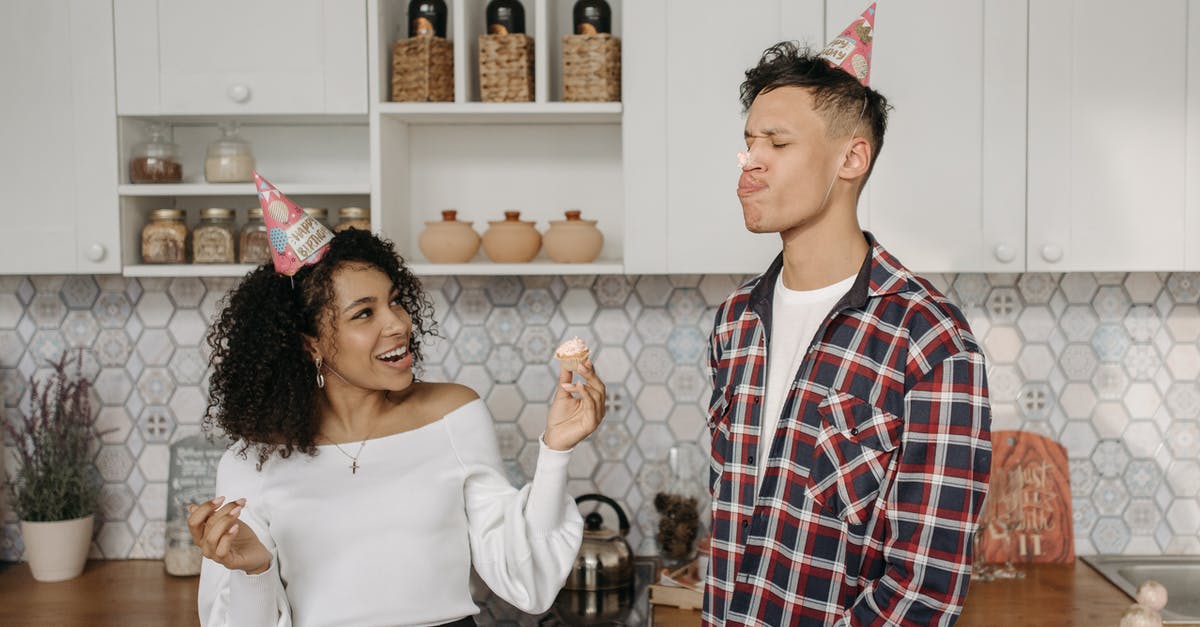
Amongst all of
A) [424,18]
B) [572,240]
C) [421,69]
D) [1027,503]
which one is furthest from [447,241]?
[1027,503]

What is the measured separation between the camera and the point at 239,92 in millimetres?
2297

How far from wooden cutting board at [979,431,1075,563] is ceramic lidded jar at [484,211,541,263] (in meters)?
1.31

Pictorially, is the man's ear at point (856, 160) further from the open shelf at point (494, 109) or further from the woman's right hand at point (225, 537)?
the woman's right hand at point (225, 537)

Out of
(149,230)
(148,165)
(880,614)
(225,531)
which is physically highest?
(148,165)

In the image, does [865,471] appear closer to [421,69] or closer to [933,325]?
[933,325]

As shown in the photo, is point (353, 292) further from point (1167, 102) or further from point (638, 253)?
point (1167, 102)

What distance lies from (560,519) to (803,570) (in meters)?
0.45

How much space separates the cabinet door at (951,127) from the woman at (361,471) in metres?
0.95

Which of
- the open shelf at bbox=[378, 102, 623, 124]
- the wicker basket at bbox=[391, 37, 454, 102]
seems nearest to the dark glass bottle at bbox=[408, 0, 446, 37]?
the wicker basket at bbox=[391, 37, 454, 102]

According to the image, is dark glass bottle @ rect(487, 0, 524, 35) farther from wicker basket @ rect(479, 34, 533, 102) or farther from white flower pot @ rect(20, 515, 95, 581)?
white flower pot @ rect(20, 515, 95, 581)

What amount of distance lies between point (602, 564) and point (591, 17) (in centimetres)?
126

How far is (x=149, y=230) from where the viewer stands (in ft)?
7.89

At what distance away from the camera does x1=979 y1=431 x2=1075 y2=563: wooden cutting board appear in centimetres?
261

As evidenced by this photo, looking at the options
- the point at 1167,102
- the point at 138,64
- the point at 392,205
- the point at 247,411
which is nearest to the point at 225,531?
the point at 247,411
